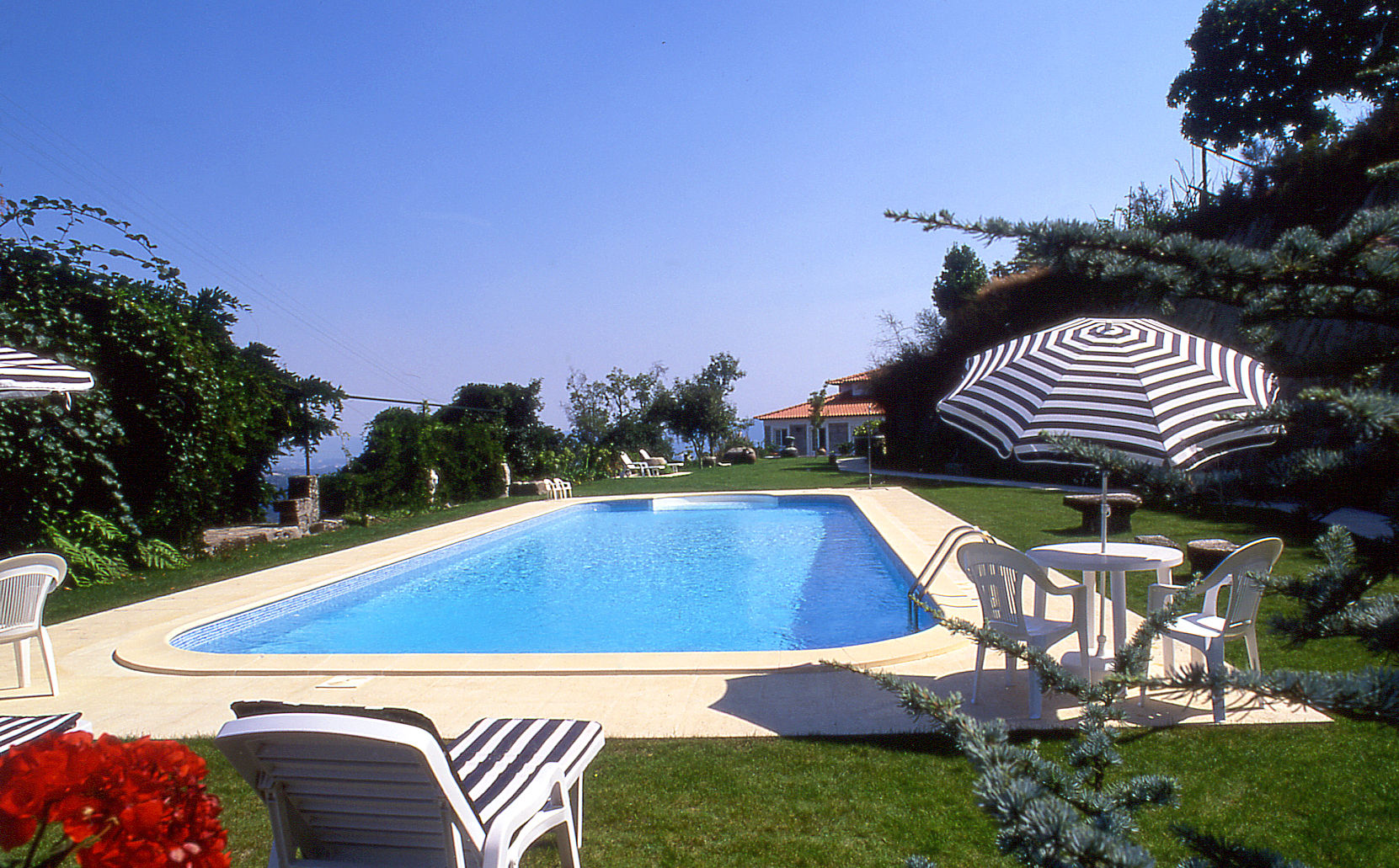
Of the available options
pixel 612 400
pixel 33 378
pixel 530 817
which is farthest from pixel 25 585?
pixel 612 400

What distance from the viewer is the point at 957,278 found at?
127ft

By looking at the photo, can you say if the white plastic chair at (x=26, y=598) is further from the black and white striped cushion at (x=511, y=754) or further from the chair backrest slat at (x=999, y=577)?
the chair backrest slat at (x=999, y=577)

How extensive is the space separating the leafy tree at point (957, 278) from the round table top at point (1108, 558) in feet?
88.3

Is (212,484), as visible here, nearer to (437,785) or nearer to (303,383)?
(303,383)

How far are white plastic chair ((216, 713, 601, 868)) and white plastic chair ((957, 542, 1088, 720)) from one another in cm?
308

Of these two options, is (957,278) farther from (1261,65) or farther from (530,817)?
(530,817)

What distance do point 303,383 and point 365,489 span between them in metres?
2.56

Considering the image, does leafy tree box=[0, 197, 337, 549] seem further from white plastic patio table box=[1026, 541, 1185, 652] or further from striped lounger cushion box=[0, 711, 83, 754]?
white plastic patio table box=[1026, 541, 1185, 652]

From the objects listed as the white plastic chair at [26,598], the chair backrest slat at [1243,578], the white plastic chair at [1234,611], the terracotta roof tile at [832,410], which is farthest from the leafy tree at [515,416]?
the terracotta roof tile at [832,410]

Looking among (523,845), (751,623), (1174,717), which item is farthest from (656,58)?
(523,845)

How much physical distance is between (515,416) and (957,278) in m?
22.1

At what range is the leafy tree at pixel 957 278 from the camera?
110 feet

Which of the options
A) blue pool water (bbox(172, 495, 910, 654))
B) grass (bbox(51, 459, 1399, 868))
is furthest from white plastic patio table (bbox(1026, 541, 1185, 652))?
blue pool water (bbox(172, 495, 910, 654))

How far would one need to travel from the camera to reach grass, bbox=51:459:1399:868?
3.26 meters
